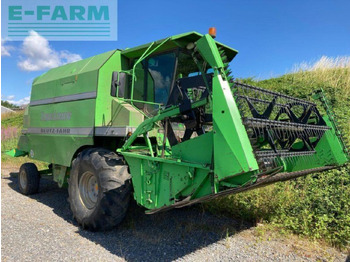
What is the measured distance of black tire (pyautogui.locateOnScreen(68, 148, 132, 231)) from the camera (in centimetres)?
347

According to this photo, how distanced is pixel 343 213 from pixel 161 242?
2.54 metres

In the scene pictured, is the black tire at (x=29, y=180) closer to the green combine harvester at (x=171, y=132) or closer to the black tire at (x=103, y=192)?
the green combine harvester at (x=171, y=132)

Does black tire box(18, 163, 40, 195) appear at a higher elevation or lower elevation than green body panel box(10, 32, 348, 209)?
lower

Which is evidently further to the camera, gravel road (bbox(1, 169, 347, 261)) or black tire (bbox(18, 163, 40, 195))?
black tire (bbox(18, 163, 40, 195))

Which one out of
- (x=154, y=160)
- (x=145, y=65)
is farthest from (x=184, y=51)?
(x=154, y=160)

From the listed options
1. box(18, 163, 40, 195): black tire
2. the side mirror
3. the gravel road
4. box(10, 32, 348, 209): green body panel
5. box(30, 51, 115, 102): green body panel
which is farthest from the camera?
box(18, 163, 40, 195): black tire

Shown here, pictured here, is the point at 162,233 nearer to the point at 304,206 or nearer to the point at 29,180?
the point at 304,206

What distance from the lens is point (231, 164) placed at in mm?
2334

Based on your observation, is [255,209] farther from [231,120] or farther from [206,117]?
[231,120]

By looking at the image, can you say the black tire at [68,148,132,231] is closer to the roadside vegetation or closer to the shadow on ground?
the shadow on ground

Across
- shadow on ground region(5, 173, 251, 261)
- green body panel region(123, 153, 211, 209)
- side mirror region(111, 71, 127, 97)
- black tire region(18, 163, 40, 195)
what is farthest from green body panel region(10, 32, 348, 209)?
shadow on ground region(5, 173, 251, 261)

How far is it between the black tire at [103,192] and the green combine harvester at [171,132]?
1 centimetres

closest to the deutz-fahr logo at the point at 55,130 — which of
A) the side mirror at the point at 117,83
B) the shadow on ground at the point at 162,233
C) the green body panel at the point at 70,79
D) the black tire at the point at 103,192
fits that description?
the green body panel at the point at 70,79

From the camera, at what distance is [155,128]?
3.55 metres
